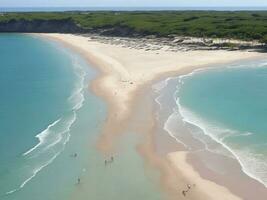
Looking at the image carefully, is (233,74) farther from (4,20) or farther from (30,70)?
(4,20)

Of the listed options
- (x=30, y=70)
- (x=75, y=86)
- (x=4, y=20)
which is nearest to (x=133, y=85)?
(x=75, y=86)

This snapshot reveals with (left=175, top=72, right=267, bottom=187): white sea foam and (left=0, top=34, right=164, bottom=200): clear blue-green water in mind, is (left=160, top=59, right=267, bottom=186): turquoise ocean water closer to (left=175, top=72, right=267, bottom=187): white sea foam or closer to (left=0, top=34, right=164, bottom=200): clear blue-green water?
(left=175, top=72, right=267, bottom=187): white sea foam

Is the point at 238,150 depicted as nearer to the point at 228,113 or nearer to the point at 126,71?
the point at 228,113

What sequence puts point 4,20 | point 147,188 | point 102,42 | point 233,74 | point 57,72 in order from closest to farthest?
1. point 147,188
2. point 233,74
3. point 57,72
4. point 102,42
5. point 4,20

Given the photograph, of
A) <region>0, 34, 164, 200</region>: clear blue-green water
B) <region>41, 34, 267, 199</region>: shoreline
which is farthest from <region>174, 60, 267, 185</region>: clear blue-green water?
<region>0, 34, 164, 200</region>: clear blue-green water

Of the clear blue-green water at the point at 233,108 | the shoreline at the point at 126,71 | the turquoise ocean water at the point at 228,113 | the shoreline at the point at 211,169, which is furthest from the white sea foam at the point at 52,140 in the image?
the clear blue-green water at the point at 233,108

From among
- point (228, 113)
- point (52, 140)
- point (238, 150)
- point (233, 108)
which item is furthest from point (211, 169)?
point (233, 108)
